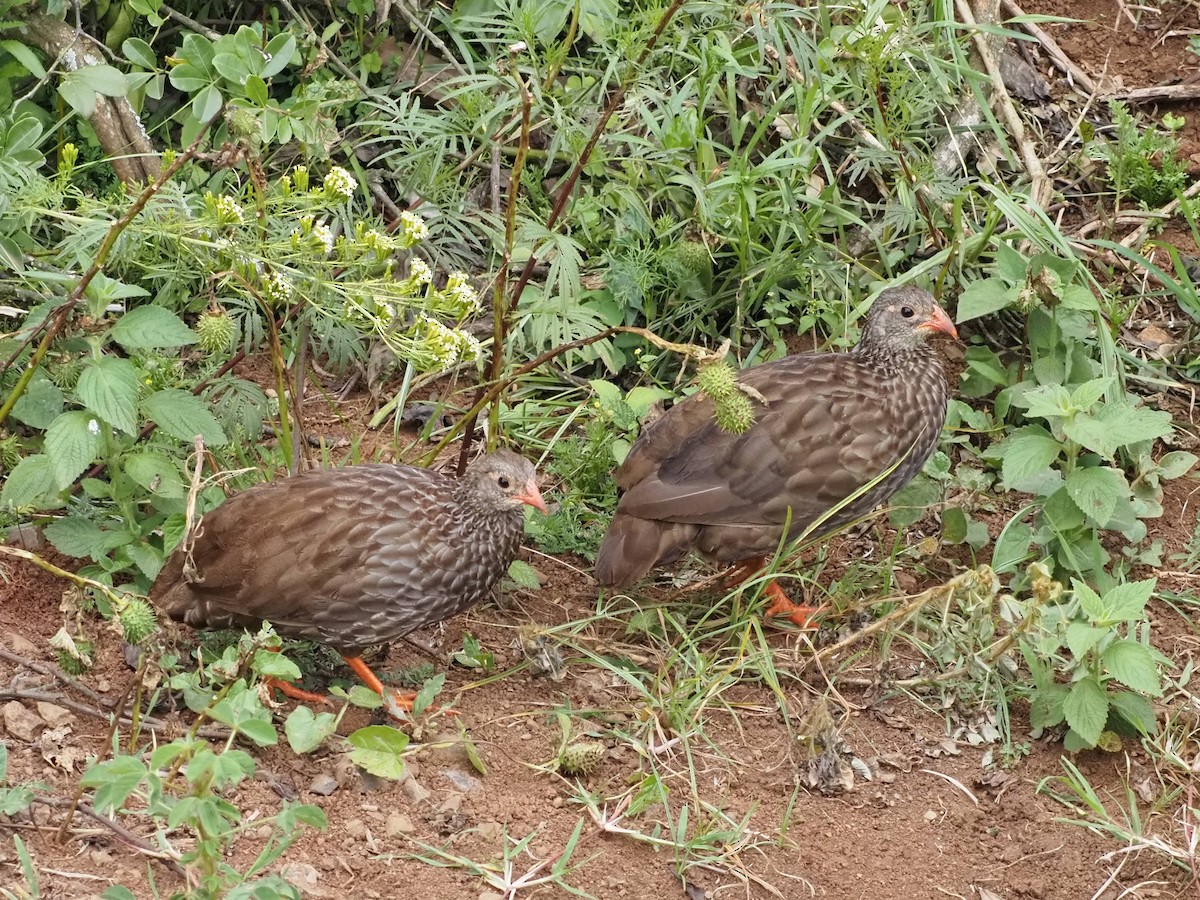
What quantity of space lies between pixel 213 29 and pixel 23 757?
3.56 m

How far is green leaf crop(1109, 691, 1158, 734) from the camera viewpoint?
4801mm

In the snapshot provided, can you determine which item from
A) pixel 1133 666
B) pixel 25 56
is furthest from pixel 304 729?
pixel 25 56

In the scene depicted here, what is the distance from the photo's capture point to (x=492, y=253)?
6531 millimetres

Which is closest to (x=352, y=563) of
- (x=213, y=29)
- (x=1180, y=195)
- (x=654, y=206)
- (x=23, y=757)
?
(x=23, y=757)

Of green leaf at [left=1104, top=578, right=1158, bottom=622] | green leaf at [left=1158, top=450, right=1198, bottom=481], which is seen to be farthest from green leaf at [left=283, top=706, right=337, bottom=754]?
green leaf at [left=1158, top=450, right=1198, bottom=481]

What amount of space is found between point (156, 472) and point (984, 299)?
3076mm

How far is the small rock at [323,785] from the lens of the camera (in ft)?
14.6

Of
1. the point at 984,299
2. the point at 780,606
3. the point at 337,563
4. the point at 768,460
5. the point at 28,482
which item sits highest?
the point at 28,482

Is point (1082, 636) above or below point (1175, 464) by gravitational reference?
above

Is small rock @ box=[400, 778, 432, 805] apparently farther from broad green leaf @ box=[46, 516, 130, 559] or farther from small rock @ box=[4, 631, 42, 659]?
broad green leaf @ box=[46, 516, 130, 559]

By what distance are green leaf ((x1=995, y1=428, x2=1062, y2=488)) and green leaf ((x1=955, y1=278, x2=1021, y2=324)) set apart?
0.65 meters

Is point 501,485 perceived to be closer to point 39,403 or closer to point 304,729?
point 304,729

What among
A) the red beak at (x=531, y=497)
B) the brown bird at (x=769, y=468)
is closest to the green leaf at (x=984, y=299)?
Result: the brown bird at (x=769, y=468)

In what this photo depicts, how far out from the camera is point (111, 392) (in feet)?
15.2
